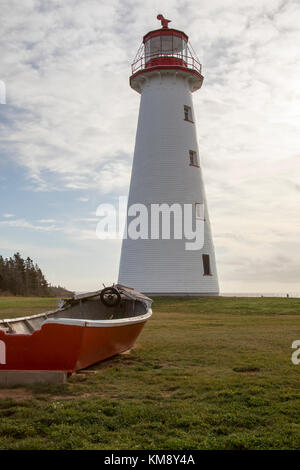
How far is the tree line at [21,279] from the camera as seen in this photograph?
62938 millimetres

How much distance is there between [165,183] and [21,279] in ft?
129

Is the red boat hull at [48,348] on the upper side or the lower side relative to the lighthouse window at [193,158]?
lower

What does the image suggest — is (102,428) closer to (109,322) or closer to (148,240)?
(109,322)

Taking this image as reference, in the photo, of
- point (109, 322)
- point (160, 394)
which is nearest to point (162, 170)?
point (109, 322)

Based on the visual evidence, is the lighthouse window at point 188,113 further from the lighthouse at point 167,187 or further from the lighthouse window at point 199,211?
the lighthouse window at point 199,211

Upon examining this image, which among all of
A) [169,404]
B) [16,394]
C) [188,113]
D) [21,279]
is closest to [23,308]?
[188,113]

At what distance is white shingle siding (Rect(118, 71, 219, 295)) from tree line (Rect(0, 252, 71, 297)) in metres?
34.8

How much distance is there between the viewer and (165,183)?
30.5 meters

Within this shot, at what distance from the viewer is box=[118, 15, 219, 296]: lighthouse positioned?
29.6m

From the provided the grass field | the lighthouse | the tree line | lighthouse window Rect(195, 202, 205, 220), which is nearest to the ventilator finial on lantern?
the lighthouse

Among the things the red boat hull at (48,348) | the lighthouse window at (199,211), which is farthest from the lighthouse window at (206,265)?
the red boat hull at (48,348)

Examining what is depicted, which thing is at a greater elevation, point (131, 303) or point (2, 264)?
point (2, 264)
